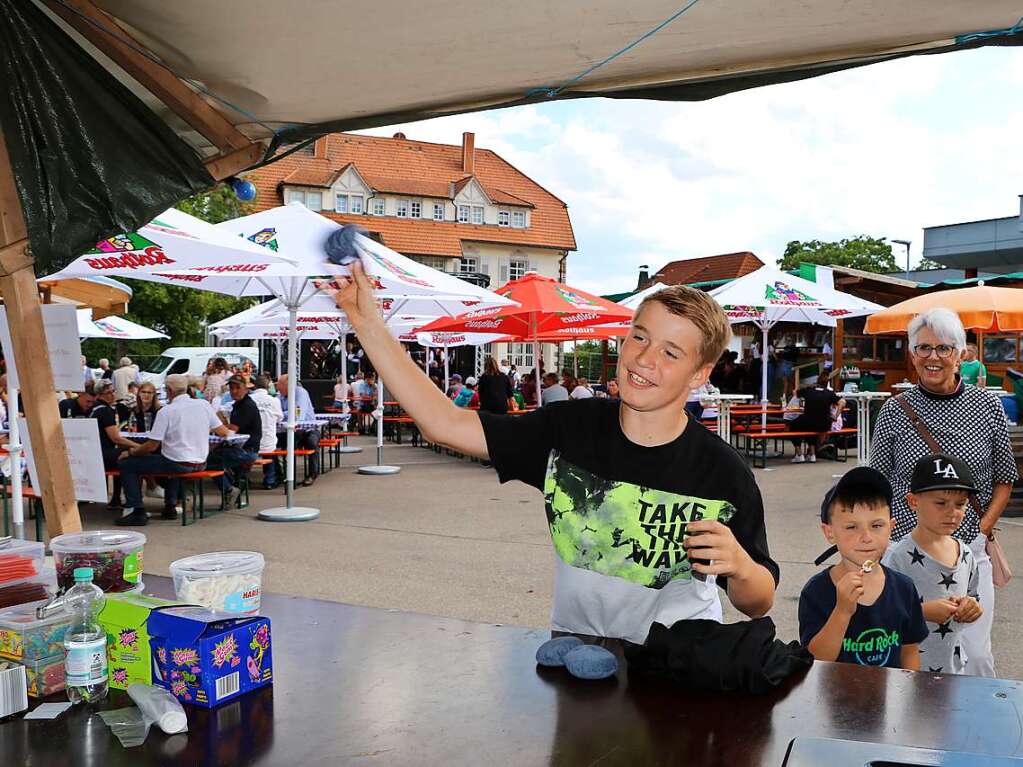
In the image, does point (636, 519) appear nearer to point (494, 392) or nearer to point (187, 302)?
point (494, 392)

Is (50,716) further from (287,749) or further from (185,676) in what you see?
(287,749)

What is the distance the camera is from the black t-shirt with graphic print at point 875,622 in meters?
2.61

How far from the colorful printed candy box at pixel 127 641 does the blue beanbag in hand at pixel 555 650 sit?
0.84 m

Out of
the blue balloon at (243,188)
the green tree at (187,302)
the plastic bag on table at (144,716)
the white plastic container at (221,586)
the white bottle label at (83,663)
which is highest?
the green tree at (187,302)

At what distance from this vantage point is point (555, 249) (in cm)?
5347

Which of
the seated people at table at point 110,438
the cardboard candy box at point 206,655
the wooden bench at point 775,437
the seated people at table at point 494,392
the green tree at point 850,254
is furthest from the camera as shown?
the green tree at point 850,254

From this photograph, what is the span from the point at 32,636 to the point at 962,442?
3457 mm

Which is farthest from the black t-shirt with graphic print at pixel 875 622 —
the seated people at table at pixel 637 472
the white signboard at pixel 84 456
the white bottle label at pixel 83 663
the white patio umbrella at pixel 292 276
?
the white patio umbrella at pixel 292 276

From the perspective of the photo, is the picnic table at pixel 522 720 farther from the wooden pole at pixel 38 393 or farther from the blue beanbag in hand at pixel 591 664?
the wooden pole at pixel 38 393

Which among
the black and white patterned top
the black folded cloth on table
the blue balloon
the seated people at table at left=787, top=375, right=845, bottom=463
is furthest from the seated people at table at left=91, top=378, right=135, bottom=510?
the seated people at table at left=787, top=375, right=845, bottom=463

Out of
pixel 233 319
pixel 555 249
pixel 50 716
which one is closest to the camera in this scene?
pixel 50 716

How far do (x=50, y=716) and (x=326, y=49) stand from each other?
1790mm

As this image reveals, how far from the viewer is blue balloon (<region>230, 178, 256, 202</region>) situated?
328cm

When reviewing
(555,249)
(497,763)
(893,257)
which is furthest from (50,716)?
(893,257)
